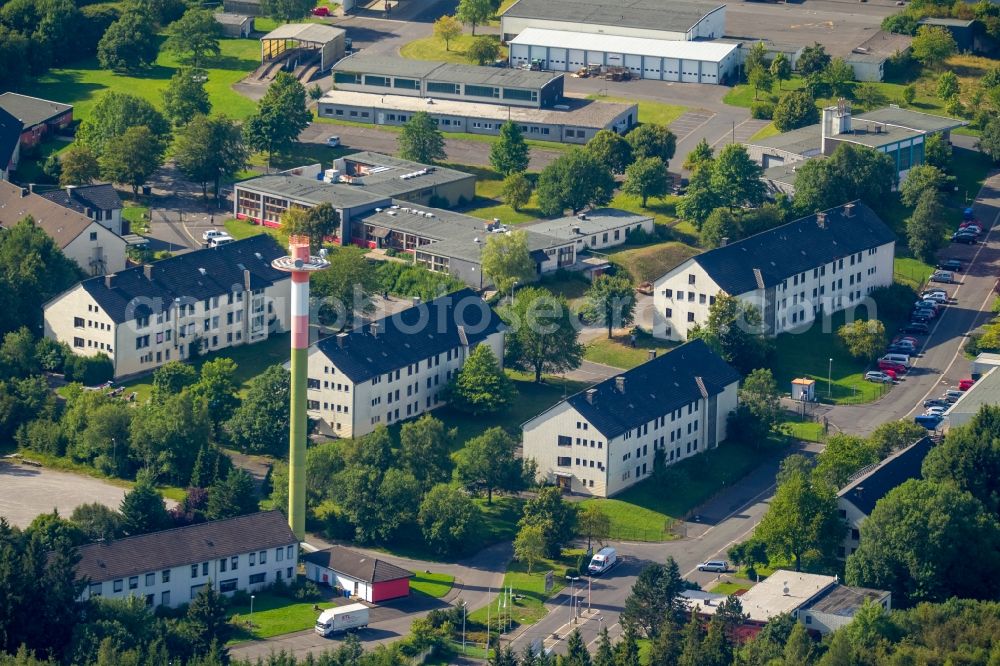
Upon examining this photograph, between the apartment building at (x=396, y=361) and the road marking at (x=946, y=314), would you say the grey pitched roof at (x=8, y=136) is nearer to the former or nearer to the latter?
the apartment building at (x=396, y=361)

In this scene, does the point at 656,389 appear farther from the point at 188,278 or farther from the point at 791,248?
the point at 188,278

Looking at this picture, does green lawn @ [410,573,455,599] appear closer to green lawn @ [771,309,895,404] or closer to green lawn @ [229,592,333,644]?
green lawn @ [229,592,333,644]

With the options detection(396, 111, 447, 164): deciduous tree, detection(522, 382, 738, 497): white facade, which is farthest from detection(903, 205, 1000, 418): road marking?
detection(396, 111, 447, 164): deciduous tree

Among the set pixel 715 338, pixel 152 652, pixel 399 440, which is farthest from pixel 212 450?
pixel 715 338

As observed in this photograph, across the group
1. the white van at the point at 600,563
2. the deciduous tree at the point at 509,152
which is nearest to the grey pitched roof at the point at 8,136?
the deciduous tree at the point at 509,152

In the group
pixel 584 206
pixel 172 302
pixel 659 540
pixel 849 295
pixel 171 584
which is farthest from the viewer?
pixel 584 206

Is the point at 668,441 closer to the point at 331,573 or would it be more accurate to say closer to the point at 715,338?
the point at 715,338
